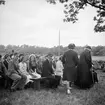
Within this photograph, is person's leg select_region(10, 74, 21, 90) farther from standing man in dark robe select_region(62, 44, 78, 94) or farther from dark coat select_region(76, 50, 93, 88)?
dark coat select_region(76, 50, 93, 88)

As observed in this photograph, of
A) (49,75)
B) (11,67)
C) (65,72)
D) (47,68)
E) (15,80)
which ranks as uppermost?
(11,67)

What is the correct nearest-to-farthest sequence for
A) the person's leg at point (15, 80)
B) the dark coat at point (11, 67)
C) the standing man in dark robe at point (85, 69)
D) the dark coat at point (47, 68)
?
the person's leg at point (15, 80) → the dark coat at point (11, 67) → the standing man in dark robe at point (85, 69) → the dark coat at point (47, 68)

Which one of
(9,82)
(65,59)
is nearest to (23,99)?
(9,82)

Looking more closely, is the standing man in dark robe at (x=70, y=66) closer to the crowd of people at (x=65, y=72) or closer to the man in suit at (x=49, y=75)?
the crowd of people at (x=65, y=72)

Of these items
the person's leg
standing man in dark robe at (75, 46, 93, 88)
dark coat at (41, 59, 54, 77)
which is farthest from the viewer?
dark coat at (41, 59, 54, 77)

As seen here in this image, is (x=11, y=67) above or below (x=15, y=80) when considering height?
above

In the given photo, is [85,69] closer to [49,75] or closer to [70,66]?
[70,66]

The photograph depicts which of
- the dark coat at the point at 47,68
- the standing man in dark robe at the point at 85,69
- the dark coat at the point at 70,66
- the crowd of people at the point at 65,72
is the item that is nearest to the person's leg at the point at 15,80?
the crowd of people at the point at 65,72

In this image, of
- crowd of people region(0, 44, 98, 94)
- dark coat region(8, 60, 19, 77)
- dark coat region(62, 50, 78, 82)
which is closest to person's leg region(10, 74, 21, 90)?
crowd of people region(0, 44, 98, 94)

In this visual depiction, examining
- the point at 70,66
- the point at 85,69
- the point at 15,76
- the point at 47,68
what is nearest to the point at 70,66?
the point at 70,66

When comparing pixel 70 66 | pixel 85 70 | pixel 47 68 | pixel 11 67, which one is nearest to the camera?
pixel 70 66

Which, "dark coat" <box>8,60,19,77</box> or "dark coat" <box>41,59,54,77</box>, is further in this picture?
"dark coat" <box>41,59,54,77</box>

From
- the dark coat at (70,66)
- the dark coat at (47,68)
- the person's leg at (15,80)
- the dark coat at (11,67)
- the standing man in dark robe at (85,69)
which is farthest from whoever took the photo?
the dark coat at (47,68)

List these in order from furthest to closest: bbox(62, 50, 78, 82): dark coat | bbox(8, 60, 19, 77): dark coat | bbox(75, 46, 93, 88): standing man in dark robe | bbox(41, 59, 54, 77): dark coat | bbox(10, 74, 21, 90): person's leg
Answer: bbox(41, 59, 54, 77): dark coat
bbox(75, 46, 93, 88): standing man in dark robe
bbox(8, 60, 19, 77): dark coat
bbox(10, 74, 21, 90): person's leg
bbox(62, 50, 78, 82): dark coat
